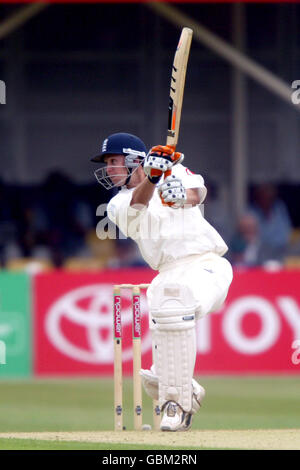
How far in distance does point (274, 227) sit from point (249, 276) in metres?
1.62

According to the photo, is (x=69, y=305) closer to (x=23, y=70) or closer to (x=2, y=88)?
(x=2, y=88)

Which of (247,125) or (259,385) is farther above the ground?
(247,125)

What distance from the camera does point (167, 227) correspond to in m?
5.95

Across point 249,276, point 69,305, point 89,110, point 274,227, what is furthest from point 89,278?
point 89,110

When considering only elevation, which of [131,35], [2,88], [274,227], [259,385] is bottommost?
[259,385]

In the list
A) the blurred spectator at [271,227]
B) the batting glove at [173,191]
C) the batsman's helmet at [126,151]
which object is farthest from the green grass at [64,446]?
the blurred spectator at [271,227]

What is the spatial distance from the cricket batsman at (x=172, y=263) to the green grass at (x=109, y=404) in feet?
6.35

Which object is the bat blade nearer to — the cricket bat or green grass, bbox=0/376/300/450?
the cricket bat

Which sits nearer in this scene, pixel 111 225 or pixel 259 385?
pixel 111 225

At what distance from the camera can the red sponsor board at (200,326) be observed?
10914 millimetres

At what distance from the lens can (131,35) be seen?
1486 centimetres

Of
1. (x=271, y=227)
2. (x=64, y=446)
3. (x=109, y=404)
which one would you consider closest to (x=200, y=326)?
(x=109, y=404)
